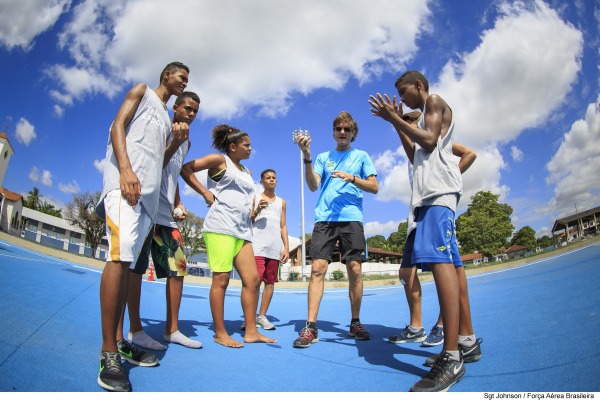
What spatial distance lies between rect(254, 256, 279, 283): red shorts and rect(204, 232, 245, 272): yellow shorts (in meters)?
1.27

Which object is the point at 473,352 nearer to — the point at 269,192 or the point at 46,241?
the point at 269,192

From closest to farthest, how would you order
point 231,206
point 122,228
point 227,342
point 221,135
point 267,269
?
1. point 122,228
2. point 227,342
3. point 231,206
4. point 221,135
5. point 267,269

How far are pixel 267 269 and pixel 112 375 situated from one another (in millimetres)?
2821

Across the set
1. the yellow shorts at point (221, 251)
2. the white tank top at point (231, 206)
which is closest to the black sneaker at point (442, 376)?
the yellow shorts at point (221, 251)

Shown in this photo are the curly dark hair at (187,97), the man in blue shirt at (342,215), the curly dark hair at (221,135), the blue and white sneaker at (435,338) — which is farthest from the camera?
the curly dark hair at (221,135)

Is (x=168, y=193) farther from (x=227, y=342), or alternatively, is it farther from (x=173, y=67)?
(x=227, y=342)

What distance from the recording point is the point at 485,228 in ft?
132

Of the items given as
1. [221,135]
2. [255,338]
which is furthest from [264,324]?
[221,135]

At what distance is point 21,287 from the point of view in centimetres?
387

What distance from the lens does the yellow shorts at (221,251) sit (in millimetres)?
2949

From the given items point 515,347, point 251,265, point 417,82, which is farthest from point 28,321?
point 515,347

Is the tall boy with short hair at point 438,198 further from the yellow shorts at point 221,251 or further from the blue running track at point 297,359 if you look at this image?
the yellow shorts at point 221,251

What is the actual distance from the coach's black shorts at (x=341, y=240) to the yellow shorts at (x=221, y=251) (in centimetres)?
83

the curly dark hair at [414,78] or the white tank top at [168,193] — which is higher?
the curly dark hair at [414,78]
